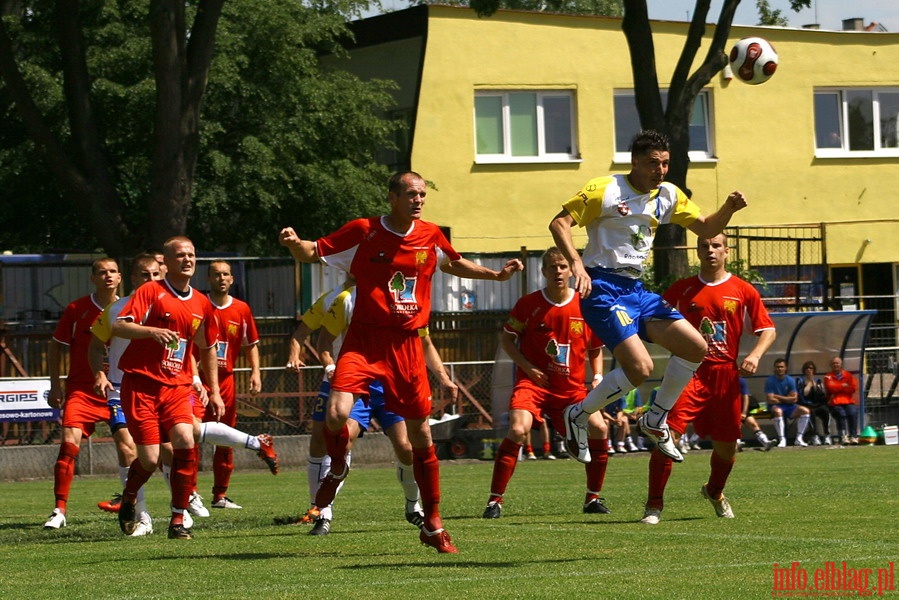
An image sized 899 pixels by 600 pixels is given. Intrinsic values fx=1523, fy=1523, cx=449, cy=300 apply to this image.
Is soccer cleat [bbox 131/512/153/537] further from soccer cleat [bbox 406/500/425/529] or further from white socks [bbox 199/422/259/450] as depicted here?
soccer cleat [bbox 406/500/425/529]

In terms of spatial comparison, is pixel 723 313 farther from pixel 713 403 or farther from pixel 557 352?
pixel 557 352

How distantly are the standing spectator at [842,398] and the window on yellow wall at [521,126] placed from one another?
1249 cm

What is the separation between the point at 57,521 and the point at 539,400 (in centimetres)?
391

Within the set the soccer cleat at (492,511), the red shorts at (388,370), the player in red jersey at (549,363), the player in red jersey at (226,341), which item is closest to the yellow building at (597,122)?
the player in red jersey at (226,341)

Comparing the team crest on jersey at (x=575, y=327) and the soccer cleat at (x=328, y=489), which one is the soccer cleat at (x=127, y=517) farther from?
the team crest on jersey at (x=575, y=327)

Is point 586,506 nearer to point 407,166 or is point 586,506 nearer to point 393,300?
point 393,300

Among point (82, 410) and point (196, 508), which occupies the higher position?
point (82, 410)

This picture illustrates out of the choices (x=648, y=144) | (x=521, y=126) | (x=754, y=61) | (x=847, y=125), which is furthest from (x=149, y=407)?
(x=847, y=125)

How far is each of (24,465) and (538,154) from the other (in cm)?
1728

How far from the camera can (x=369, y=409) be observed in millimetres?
11242

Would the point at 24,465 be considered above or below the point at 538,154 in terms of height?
below

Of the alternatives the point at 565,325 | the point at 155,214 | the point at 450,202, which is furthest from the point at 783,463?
the point at 450,202

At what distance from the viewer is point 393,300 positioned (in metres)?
9.05

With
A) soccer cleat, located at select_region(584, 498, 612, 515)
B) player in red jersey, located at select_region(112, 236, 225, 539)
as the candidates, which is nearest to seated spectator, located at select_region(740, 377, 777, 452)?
soccer cleat, located at select_region(584, 498, 612, 515)
